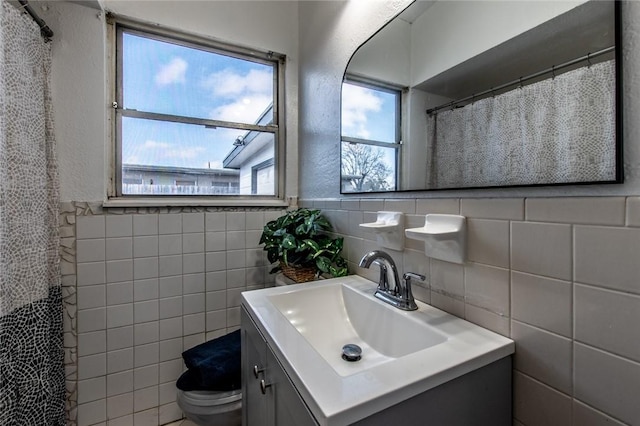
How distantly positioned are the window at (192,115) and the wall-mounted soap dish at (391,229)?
3.03 feet

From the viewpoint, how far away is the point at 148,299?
142cm

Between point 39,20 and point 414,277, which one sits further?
point 39,20

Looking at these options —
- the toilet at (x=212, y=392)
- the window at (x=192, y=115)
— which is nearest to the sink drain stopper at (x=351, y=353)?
the toilet at (x=212, y=392)

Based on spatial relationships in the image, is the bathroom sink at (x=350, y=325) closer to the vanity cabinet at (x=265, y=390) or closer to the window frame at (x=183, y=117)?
the vanity cabinet at (x=265, y=390)

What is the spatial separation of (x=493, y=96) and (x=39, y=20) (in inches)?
67.7

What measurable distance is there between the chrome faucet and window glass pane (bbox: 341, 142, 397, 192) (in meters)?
0.28

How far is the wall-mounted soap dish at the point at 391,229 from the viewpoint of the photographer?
96 cm

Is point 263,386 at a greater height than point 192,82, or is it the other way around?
point 192,82

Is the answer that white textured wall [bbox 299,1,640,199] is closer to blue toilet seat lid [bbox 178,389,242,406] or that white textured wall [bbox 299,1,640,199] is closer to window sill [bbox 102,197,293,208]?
window sill [bbox 102,197,293,208]

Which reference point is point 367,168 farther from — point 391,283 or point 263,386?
point 263,386

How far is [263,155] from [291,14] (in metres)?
0.89

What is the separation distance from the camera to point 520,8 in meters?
0.66

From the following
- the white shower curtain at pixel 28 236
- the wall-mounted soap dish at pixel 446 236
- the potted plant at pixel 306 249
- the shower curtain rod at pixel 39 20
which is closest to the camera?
the wall-mounted soap dish at pixel 446 236

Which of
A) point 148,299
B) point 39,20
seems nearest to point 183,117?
point 39,20
